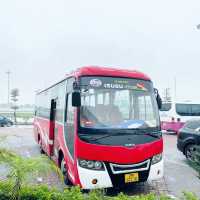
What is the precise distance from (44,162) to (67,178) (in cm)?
427

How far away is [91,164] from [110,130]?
2.53 feet

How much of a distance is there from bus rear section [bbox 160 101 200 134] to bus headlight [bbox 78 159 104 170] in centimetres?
1489

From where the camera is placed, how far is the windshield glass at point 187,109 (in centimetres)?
2055

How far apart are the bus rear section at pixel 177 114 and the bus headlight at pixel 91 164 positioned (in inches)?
586

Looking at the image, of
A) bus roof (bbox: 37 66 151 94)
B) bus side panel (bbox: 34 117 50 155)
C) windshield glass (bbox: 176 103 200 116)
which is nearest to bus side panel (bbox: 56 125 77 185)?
bus roof (bbox: 37 66 151 94)

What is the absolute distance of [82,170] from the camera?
5.96 metres

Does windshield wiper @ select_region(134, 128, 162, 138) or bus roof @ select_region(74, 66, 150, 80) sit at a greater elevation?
bus roof @ select_region(74, 66, 150, 80)

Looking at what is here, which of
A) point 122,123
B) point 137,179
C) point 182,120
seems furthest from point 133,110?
point 182,120

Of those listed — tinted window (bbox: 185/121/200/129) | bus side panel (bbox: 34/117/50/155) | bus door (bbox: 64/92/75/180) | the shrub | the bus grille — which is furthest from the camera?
tinted window (bbox: 185/121/200/129)

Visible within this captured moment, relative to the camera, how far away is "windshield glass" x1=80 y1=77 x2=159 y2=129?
20.6 ft

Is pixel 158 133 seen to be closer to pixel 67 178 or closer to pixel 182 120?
pixel 67 178

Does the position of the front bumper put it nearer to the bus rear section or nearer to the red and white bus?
the red and white bus

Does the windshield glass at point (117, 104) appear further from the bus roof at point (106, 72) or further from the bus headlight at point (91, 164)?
the bus headlight at point (91, 164)

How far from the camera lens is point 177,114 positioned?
2028 cm
